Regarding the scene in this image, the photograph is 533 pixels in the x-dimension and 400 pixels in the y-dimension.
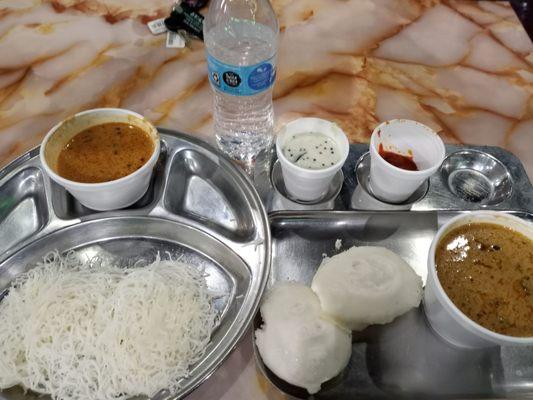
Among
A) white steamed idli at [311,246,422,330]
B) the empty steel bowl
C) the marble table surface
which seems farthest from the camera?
the marble table surface

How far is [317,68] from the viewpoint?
2494 mm

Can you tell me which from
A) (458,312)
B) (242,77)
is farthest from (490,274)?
(242,77)

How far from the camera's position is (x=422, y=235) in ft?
6.00

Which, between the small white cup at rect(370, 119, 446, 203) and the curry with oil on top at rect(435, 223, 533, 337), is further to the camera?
the small white cup at rect(370, 119, 446, 203)

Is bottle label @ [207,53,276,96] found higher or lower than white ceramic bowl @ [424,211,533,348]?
higher

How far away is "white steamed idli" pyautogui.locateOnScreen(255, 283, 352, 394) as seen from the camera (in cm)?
137

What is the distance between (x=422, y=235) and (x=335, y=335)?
666 mm

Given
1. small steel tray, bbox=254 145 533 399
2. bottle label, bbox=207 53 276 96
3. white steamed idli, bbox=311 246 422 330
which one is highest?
bottle label, bbox=207 53 276 96

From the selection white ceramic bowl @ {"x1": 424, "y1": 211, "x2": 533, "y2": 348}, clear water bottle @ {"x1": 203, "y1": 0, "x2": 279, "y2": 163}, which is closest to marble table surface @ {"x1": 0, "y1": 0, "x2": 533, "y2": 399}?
clear water bottle @ {"x1": 203, "y1": 0, "x2": 279, "y2": 163}

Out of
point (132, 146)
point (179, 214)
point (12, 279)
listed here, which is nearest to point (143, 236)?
point (179, 214)

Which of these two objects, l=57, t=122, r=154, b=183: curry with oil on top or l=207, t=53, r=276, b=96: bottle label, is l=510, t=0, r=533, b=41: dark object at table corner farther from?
l=57, t=122, r=154, b=183: curry with oil on top

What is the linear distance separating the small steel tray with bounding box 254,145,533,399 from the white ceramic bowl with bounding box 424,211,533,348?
0.22 ft

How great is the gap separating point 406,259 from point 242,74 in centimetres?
99

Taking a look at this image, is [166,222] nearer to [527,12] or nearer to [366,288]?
[366,288]
